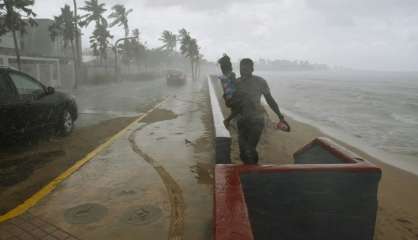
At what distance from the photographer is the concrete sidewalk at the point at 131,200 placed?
363 centimetres

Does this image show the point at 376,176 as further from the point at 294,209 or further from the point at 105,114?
the point at 105,114

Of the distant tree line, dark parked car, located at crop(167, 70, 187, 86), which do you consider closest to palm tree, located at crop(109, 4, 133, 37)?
the distant tree line

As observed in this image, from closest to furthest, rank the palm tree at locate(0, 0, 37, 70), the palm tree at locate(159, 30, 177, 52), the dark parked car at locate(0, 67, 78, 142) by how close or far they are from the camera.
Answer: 1. the dark parked car at locate(0, 67, 78, 142)
2. the palm tree at locate(0, 0, 37, 70)
3. the palm tree at locate(159, 30, 177, 52)

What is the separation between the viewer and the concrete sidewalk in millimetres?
3635

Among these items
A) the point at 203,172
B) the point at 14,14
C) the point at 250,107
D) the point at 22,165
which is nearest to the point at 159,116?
the point at 22,165

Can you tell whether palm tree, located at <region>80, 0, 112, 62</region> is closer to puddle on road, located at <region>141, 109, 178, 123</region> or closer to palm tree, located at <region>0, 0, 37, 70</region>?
palm tree, located at <region>0, 0, 37, 70</region>

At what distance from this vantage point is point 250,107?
4453mm

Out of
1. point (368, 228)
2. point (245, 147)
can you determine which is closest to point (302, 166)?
point (368, 228)

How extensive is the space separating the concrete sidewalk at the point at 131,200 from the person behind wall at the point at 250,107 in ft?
3.00

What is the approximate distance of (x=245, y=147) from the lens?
4.58 metres

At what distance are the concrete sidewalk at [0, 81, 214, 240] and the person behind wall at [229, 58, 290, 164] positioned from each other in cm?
91

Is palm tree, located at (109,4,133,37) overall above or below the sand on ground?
above

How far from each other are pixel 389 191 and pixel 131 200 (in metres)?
5.83

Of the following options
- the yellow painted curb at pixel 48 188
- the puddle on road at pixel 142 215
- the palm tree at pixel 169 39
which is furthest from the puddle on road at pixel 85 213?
the palm tree at pixel 169 39
